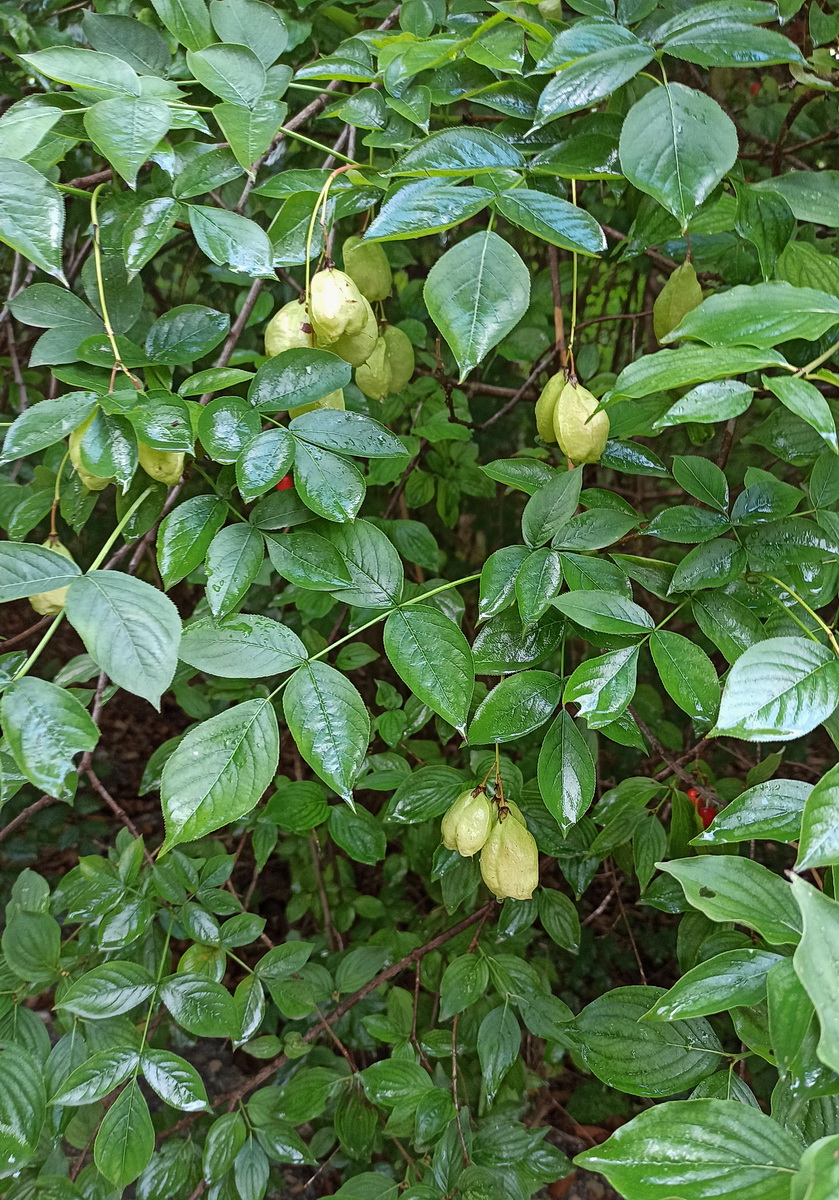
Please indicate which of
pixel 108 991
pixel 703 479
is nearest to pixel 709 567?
pixel 703 479

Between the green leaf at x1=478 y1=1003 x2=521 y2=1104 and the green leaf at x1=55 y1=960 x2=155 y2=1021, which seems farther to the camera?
the green leaf at x1=478 y1=1003 x2=521 y2=1104

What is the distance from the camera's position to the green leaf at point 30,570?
0.58 meters

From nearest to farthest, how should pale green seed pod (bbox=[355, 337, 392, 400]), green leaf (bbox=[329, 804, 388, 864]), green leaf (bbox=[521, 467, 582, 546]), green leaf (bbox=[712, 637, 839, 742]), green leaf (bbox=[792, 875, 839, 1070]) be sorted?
green leaf (bbox=[792, 875, 839, 1070]), green leaf (bbox=[712, 637, 839, 742]), green leaf (bbox=[521, 467, 582, 546]), pale green seed pod (bbox=[355, 337, 392, 400]), green leaf (bbox=[329, 804, 388, 864])

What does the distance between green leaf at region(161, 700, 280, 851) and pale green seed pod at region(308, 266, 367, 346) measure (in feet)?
1.12

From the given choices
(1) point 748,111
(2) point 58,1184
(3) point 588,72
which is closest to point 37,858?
(2) point 58,1184

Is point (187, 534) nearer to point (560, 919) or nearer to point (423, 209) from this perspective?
point (423, 209)

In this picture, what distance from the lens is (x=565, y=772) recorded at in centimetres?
70

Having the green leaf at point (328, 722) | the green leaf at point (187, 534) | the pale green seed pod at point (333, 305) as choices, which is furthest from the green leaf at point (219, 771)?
the pale green seed pod at point (333, 305)

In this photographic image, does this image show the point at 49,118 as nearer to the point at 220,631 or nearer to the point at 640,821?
the point at 220,631

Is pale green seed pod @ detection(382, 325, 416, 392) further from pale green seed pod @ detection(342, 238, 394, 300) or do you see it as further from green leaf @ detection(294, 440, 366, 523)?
green leaf @ detection(294, 440, 366, 523)

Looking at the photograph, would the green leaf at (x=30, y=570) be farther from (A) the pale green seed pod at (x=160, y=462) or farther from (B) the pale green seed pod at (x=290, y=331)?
(B) the pale green seed pod at (x=290, y=331)

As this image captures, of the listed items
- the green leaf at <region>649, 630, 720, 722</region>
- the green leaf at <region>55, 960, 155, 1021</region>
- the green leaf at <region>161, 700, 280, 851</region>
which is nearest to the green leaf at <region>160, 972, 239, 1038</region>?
the green leaf at <region>55, 960, 155, 1021</region>

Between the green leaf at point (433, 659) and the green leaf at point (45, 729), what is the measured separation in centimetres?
25

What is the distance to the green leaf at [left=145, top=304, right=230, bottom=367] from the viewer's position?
73 centimetres
